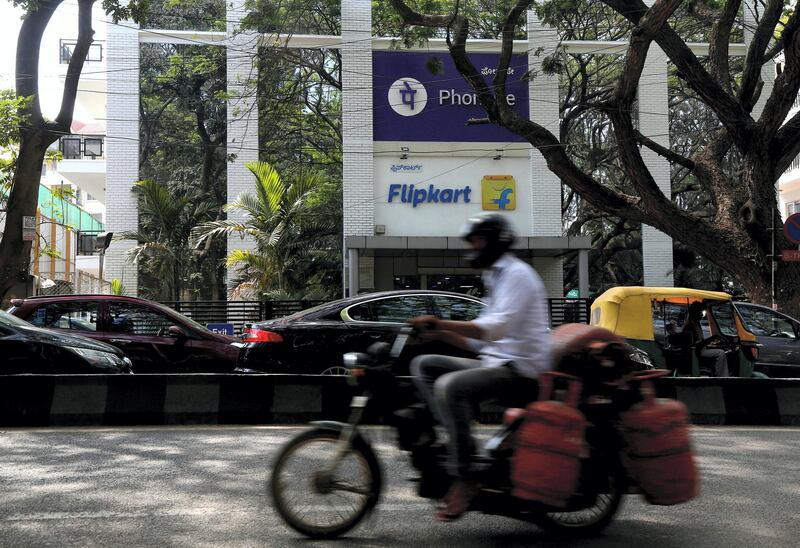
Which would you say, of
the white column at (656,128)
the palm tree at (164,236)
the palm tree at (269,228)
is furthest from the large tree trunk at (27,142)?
the white column at (656,128)

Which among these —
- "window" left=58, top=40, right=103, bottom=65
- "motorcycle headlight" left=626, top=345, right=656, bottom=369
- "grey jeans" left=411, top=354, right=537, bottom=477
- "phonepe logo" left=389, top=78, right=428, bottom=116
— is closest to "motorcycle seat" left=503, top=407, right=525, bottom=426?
"grey jeans" left=411, top=354, right=537, bottom=477

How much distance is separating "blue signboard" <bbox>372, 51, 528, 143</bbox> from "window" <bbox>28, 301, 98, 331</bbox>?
12.8 m

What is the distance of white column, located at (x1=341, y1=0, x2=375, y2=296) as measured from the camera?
900 inches

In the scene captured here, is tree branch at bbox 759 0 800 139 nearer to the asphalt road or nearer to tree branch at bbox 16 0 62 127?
the asphalt road

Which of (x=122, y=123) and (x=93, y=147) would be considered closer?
(x=122, y=123)

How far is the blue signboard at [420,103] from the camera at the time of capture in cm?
2300

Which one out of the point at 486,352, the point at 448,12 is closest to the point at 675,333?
the point at 486,352

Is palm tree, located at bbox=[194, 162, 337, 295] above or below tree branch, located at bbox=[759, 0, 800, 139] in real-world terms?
below

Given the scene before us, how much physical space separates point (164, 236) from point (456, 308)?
1532cm

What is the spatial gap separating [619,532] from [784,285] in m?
12.2

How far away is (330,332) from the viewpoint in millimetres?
9688

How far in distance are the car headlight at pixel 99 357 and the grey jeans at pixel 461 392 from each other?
661 cm

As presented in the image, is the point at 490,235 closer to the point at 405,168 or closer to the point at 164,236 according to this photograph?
the point at 405,168

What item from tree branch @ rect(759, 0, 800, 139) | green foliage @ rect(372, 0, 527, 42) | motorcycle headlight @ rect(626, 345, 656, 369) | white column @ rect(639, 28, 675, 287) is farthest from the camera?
white column @ rect(639, 28, 675, 287)
